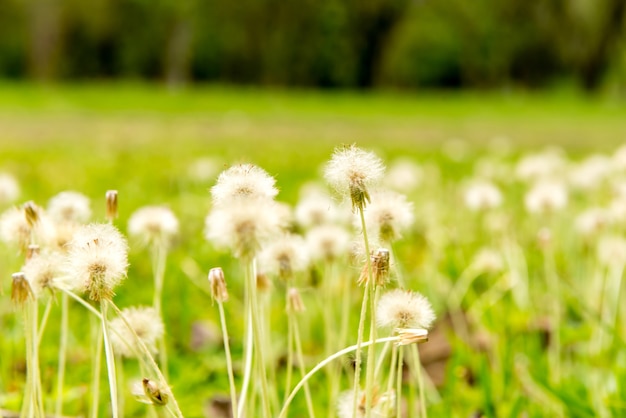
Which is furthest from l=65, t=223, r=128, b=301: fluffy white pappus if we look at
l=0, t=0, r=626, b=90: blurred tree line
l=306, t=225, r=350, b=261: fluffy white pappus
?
l=0, t=0, r=626, b=90: blurred tree line

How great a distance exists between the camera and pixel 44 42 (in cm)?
2891

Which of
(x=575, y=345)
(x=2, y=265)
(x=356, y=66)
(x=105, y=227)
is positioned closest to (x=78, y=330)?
(x=2, y=265)

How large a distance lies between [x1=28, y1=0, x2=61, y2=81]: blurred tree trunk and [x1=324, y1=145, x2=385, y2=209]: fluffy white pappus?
92.9ft

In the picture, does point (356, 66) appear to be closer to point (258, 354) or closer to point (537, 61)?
point (537, 61)

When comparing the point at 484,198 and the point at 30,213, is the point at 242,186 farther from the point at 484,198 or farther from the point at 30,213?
the point at 484,198

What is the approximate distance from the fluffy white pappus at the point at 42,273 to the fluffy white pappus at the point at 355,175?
0.32m

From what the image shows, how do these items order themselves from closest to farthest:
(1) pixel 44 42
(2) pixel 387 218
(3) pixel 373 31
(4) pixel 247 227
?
(4) pixel 247 227 → (2) pixel 387 218 → (1) pixel 44 42 → (3) pixel 373 31

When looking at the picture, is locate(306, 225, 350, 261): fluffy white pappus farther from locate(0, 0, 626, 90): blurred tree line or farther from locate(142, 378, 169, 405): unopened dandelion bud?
locate(0, 0, 626, 90): blurred tree line

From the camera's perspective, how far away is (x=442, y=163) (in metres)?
5.96

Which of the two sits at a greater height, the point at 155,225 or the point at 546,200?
the point at 546,200

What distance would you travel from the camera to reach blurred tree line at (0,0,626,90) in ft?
96.6

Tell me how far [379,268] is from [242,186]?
165 mm

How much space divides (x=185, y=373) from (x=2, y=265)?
2.83ft

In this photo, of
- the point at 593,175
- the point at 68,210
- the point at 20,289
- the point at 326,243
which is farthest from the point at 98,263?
the point at 593,175
